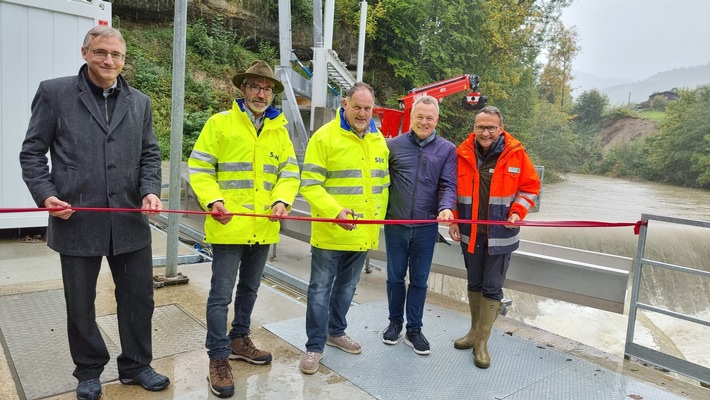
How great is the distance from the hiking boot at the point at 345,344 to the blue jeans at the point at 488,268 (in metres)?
0.94

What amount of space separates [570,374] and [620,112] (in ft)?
200

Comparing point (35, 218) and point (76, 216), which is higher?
point (76, 216)

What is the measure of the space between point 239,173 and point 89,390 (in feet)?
4.34

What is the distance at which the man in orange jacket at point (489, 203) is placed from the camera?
10.1 feet

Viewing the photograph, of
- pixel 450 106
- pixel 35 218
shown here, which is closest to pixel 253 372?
Result: pixel 35 218

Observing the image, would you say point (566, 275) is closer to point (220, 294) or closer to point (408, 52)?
point (220, 294)

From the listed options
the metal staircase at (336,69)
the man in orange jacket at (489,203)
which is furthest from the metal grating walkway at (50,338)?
the metal staircase at (336,69)

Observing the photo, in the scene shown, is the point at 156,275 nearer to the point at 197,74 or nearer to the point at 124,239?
the point at 124,239

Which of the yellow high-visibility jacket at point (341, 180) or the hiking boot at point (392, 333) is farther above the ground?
the yellow high-visibility jacket at point (341, 180)

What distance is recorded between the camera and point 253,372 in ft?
9.20

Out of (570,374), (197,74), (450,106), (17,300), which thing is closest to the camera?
(570,374)

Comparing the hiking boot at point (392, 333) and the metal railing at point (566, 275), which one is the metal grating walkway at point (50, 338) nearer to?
the hiking boot at point (392, 333)

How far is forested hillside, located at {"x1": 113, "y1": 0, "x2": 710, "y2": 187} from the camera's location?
16594 millimetres

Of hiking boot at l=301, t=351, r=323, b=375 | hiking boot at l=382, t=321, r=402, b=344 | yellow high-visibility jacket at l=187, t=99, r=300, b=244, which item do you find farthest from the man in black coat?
hiking boot at l=382, t=321, r=402, b=344
